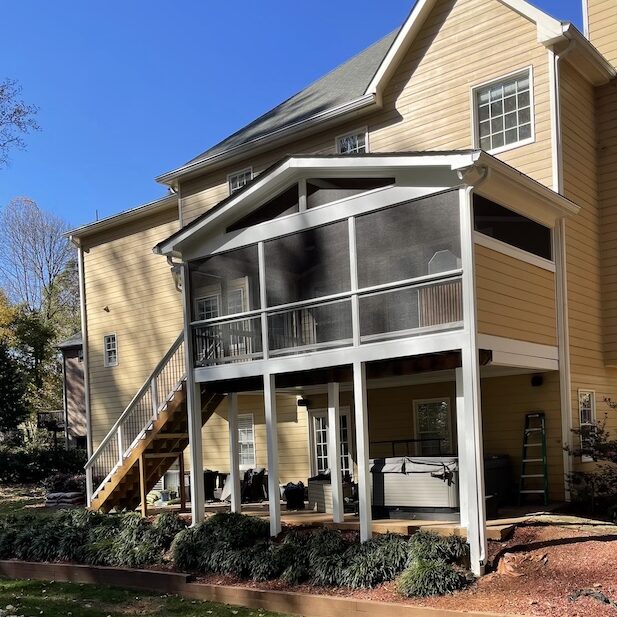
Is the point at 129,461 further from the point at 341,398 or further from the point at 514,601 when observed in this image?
the point at 514,601

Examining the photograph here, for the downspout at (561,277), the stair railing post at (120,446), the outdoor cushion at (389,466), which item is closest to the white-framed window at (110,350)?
the stair railing post at (120,446)

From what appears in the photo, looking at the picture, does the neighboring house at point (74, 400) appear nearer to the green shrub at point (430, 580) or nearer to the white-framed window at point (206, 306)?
the white-framed window at point (206, 306)

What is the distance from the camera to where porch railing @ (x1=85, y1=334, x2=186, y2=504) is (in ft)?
44.5

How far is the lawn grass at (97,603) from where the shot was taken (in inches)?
326

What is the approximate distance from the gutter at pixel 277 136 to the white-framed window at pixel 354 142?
47cm

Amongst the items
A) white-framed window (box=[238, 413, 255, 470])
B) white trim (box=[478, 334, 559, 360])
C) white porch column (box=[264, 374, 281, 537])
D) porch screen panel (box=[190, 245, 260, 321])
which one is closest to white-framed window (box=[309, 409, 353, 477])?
white-framed window (box=[238, 413, 255, 470])

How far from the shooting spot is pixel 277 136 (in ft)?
50.9

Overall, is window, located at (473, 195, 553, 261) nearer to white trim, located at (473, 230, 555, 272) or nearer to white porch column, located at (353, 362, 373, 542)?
white trim, located at (473, 230, 555, 272)

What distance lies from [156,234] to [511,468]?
11753mm

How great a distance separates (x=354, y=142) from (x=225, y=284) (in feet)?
16.5

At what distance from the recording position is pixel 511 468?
11.8 meters

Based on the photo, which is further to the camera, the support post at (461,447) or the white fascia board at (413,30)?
the white fascia board at (413,30)

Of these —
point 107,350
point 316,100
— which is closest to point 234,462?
point 316,100

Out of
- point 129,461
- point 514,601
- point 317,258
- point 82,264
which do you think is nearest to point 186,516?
point 129,461
